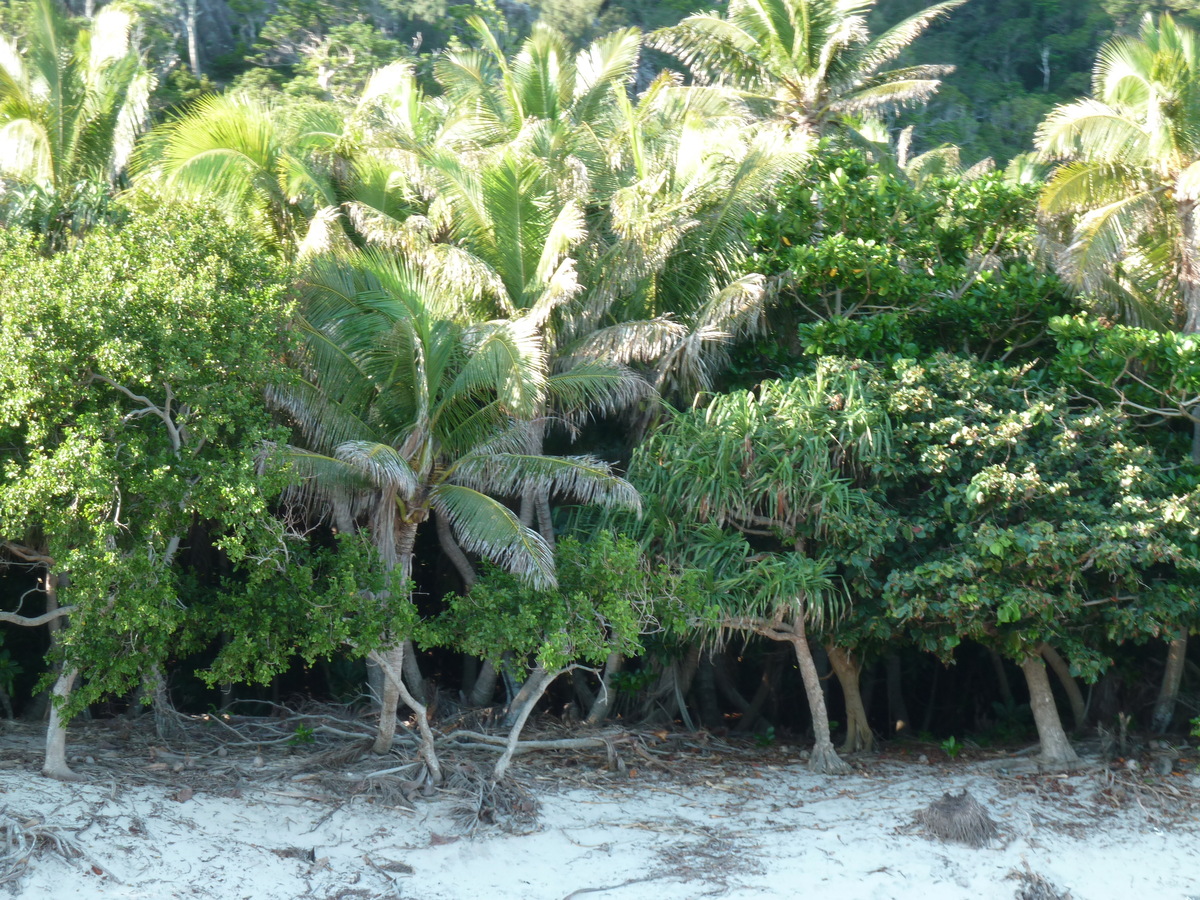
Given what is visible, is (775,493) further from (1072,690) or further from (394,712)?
(1072,690)

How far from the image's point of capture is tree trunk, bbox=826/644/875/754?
1330cm

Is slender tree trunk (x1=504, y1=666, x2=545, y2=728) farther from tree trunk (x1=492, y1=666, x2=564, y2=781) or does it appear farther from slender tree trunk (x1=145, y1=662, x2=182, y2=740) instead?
slender tree trunk (x1=145, y1=662, x2=182, y2=740)

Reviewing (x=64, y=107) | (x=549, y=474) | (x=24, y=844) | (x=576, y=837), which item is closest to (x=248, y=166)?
(x=64, y=107)

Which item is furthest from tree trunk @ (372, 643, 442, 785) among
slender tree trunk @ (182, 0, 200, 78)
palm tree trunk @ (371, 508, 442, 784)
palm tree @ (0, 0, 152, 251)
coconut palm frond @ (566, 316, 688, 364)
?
slender tree trunk @ (182, 0, 200, 78)

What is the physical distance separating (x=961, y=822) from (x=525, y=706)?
418 cm

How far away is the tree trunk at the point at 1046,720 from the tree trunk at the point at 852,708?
192 centimetres

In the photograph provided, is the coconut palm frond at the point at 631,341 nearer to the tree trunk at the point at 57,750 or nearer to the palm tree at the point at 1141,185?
the palm tree at the point at 1141,185

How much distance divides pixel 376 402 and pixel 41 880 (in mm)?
4886

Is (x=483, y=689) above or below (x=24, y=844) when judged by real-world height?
above

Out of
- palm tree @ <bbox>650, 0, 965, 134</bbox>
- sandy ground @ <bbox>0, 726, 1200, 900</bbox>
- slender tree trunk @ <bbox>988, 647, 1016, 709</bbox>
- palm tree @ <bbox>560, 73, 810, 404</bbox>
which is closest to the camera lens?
sandy ground @ <bbox>0, 726, 1200, 900</bbox>

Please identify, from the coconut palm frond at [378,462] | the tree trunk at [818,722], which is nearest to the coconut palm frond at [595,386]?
the coconut palm frond at [378,462]

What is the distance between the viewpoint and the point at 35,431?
8.52 metres

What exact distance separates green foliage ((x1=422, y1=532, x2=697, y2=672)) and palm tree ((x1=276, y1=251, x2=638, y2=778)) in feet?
1.17

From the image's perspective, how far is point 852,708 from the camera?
13.6 m
